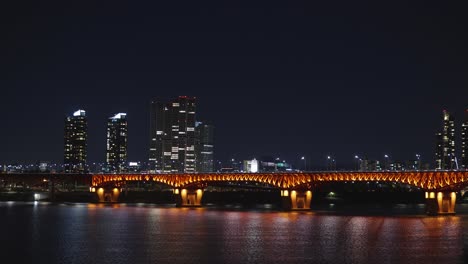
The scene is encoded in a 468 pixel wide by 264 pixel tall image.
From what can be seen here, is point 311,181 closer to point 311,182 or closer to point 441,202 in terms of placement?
point 311,182

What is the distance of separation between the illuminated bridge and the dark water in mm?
15475

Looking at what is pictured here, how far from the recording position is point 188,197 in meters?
192

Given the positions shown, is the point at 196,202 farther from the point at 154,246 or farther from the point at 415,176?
the point at 154,246

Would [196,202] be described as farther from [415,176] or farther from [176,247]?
[176,247]

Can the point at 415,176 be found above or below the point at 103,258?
above

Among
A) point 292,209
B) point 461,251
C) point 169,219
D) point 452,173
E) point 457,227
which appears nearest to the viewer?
point 461,251

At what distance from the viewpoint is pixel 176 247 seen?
282 ft

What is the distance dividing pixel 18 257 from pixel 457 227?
61804 mm

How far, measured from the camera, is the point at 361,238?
96.7 meters

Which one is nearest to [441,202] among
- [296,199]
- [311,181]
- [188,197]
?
[311,181]

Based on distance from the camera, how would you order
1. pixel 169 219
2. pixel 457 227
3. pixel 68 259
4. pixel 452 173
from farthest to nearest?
pixel 452 173
pixel 169 219
pixel 457 227
pixel 68 259

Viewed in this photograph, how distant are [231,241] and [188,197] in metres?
100

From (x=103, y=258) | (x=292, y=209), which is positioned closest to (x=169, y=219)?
(x=292, y=209)

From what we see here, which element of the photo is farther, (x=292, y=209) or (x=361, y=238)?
(x=292, y=209)
